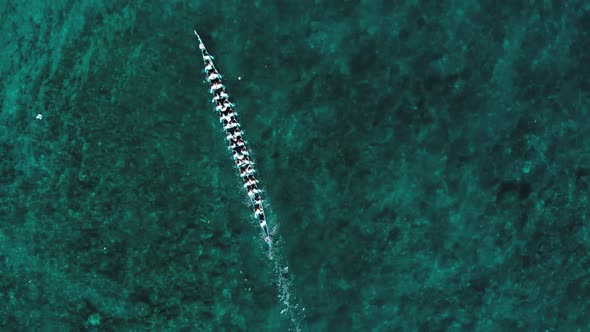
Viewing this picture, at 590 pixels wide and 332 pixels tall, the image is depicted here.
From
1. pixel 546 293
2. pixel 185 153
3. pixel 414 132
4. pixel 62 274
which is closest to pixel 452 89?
pixel 414 132

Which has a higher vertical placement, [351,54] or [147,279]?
[351,54]

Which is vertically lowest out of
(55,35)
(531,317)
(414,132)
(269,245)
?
(531,317)

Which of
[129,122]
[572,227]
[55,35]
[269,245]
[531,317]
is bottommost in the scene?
[531,317]

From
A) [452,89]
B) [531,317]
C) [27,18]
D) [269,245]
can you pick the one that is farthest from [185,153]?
[531,317]

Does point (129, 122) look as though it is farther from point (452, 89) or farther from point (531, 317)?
point (531, 317)

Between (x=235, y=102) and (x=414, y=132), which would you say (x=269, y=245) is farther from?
(x=414, y=132)

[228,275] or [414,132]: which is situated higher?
[414,132]
